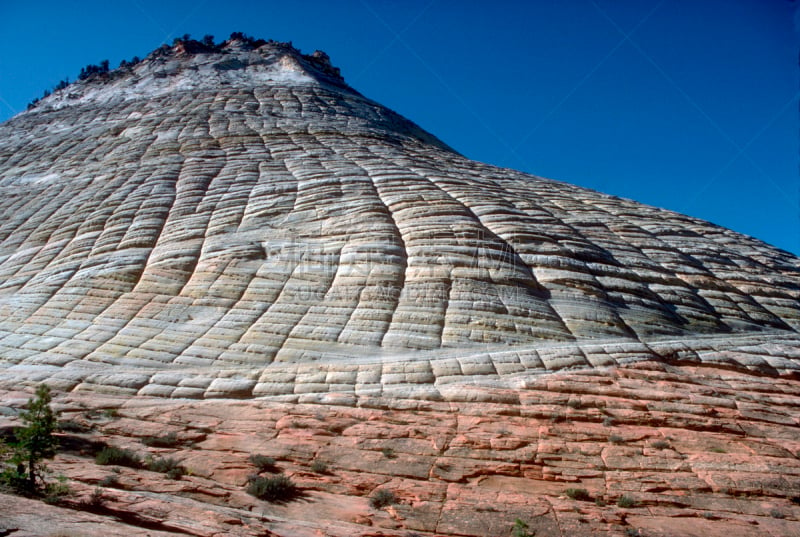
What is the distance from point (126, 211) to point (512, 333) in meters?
11.4

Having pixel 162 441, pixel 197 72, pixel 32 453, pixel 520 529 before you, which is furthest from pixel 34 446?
pixel 197 72

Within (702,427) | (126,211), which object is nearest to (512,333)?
(702,427)

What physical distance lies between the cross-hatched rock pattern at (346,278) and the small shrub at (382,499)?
2.36 meters

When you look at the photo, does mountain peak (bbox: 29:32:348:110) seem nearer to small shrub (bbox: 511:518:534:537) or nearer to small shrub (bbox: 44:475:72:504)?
small shrub (bbox: 44:475:72:504)

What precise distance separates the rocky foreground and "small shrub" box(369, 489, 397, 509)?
3.0 inches

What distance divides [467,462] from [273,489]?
2.37 m

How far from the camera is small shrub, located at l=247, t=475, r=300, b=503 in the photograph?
584 centimetres

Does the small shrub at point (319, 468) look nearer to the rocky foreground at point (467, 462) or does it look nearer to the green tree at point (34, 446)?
the rocky foreground at point (467, 462)

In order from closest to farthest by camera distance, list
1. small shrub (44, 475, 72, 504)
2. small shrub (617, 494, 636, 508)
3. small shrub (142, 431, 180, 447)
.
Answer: small shrub (44, 475, 72, 504)
small shrub (617, 494, 636, 508)
small shrub (142, 431, 180, 447)

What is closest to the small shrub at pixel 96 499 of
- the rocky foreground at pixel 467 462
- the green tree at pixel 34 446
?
the rocky foreground at pixel 467 462

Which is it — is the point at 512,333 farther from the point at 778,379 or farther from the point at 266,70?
the point at 266,70

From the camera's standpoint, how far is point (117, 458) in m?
6.24

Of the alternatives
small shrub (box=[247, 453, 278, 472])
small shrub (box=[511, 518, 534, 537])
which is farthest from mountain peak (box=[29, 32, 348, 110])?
small shrub (box=[511, 518, 534, 537])

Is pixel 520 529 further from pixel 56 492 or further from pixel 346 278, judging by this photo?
pixel 346 278
